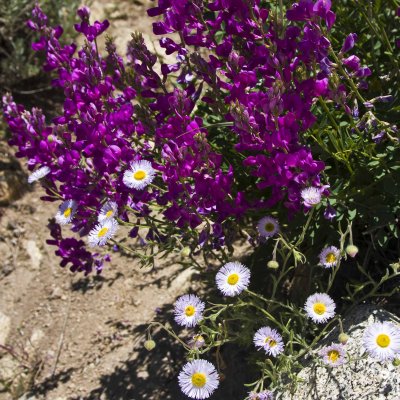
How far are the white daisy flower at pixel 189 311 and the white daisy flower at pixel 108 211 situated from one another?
45 centimetres

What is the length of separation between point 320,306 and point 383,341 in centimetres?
28

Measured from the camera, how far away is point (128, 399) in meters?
3.25

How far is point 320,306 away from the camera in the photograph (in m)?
2.35

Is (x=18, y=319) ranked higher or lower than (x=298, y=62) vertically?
lower

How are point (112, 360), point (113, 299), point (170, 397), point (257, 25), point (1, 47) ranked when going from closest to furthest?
point (257, 25) → point (170, 397) → point (112, 360) → point (113, 299) → point (1, 47)

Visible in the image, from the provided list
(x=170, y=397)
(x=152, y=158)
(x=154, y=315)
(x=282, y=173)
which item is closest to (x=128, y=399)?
(x=170, y=397)

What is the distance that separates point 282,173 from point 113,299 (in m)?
1.96

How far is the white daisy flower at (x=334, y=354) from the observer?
90.3 inches

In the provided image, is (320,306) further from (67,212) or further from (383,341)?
(67,212)

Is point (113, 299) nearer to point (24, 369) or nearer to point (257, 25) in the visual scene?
point (24, 369)

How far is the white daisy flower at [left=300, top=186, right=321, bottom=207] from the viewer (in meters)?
2.26

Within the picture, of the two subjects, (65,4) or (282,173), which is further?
(65,4)

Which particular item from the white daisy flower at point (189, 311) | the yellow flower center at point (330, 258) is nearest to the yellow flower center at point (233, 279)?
the white daisy flower at point (189, 311)

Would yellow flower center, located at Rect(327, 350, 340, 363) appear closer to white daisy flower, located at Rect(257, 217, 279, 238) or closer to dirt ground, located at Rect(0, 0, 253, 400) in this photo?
white daisy flower, located at Rect(257, 217, 279, 238)
